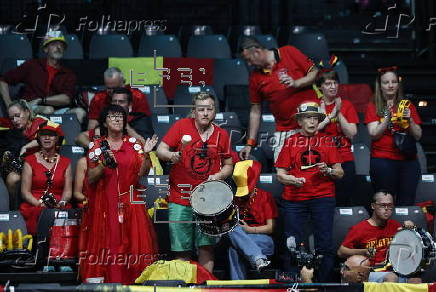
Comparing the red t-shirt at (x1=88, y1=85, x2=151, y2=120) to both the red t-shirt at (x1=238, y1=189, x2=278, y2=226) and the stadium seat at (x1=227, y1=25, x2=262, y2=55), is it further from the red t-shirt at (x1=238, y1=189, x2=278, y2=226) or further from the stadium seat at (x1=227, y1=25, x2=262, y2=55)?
the stadium seat at (x1=227, y1=25, x2=262, y2=55)

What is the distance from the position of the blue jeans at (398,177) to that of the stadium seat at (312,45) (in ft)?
10.5

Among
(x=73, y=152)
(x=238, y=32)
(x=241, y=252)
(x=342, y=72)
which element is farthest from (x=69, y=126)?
Answer: (x=238, y=32)

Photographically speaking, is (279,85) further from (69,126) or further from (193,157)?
(69,126)

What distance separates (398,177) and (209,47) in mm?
3914

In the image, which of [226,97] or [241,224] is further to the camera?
[226,97]

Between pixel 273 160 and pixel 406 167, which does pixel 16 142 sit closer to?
pixel 273 160

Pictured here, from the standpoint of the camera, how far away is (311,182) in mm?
10688

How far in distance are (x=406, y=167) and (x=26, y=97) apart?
413 cm

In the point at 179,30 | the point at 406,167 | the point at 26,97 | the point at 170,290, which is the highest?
the point at 179,30

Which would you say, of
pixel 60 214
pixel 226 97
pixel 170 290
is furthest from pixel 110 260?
pixel 226 97

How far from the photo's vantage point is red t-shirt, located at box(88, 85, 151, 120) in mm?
11844

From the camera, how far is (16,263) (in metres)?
10.1

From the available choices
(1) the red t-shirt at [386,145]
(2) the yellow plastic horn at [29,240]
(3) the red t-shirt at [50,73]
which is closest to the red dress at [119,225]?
(2) the yellow plastic horn at [29,240]

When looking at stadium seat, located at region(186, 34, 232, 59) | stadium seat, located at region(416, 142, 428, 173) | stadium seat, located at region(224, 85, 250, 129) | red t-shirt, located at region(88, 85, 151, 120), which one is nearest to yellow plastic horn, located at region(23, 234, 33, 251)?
red t-shirt, located at region(88, 85, 151, 120)
